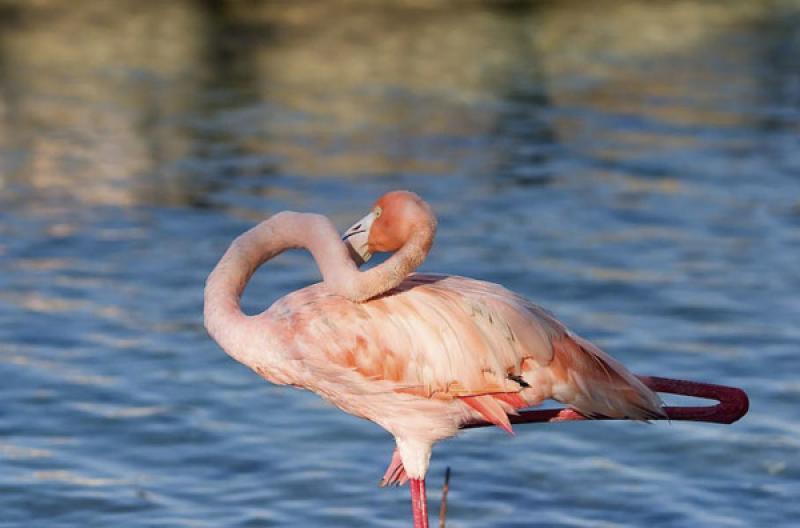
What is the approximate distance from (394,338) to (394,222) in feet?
1.51

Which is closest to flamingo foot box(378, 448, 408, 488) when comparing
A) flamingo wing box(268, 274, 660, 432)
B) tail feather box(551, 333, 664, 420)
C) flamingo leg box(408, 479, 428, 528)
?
flamingo leg box(408, 479, 428, 528)

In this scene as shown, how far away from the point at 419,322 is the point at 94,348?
3919 millimetres

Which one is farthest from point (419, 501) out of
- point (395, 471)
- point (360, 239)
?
point (360, 239)

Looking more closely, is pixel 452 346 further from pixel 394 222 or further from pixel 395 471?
pixel 395 471

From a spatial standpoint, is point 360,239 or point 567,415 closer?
point 360,239

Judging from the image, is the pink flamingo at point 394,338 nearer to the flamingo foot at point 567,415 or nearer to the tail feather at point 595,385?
the tail feather at point 595,385

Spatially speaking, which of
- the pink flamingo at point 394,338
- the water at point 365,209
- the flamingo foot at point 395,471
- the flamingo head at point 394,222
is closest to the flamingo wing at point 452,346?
the pink flamingo at point 394,338

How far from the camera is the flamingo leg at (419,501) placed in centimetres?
662

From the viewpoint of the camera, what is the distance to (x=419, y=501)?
6680 millimetres

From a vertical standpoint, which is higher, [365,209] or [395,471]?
[365,209]

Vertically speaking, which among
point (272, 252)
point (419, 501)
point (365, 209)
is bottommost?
point (419, 501)

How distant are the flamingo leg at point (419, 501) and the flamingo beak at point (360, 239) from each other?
2.92 feet

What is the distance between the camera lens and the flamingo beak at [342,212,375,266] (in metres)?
6.45

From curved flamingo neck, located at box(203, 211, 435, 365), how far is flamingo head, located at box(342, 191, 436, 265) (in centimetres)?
4
